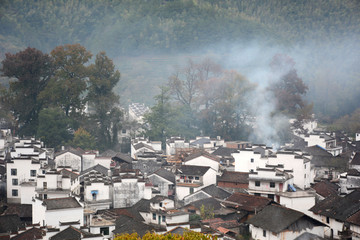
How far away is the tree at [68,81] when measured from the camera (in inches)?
1688

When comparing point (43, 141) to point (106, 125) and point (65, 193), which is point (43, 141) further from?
point (65, 193)

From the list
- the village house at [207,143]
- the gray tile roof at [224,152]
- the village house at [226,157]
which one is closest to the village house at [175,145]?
the village house at [207,143]

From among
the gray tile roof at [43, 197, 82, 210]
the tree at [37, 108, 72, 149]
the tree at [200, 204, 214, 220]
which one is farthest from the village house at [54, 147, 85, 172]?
the tree at [200, 204, 214, 220]

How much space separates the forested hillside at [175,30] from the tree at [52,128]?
27.8 metres

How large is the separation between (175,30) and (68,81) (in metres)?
38.0

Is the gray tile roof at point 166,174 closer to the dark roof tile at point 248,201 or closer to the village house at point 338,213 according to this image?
the dark roof tile at point 248,201

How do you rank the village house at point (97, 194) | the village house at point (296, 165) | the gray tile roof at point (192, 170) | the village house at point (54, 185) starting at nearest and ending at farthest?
1. the village house at point (54, 185)
2. the village house at point (97, 194)
3. the village house at point (296, 165)
4. the gray tile roof at point (192, 170)

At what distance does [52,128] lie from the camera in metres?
40.4

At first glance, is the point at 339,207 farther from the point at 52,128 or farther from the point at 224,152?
the point at 52,128

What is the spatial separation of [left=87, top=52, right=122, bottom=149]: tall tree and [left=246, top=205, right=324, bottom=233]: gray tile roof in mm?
21921

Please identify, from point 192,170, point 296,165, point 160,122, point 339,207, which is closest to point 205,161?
point 192,170

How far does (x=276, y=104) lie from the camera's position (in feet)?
159

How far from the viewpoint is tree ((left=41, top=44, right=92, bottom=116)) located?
141ft

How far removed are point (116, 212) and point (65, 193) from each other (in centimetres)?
260
